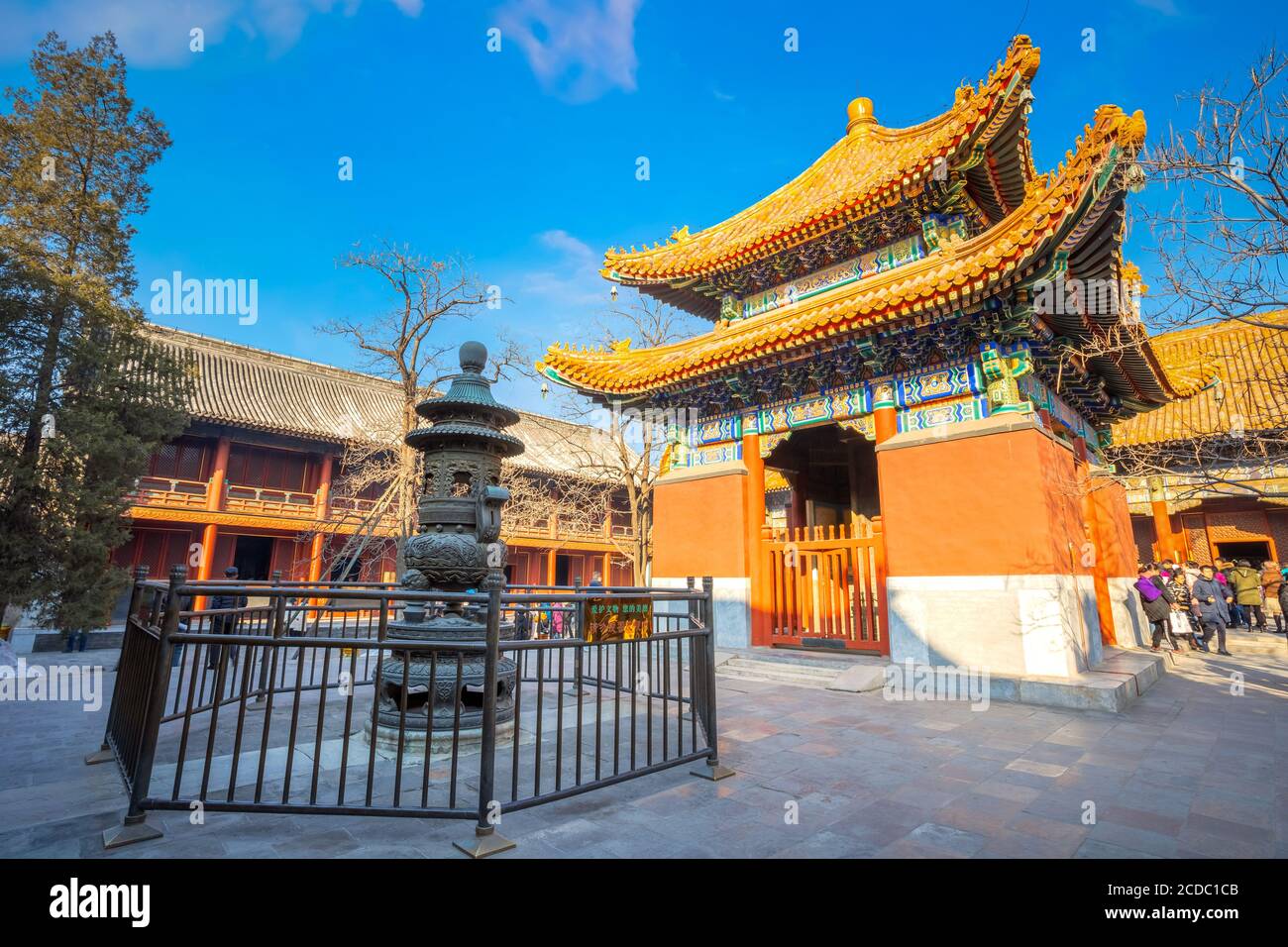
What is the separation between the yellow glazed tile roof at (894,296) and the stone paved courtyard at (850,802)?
15.3 feet

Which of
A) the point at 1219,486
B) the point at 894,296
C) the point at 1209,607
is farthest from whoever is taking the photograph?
the point at 1219,486

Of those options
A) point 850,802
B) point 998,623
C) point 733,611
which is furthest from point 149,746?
point 998,623

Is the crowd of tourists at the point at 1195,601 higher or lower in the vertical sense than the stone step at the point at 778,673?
higher

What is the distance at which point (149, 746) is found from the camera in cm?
287

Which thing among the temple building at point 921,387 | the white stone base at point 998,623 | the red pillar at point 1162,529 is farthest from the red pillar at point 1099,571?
the red pillar at point 1162,529

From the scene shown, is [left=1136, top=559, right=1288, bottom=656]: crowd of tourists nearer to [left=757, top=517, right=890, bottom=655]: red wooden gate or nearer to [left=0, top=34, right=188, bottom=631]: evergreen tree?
[left=757, top=517, right=890, bottom=655]: red wooden gate

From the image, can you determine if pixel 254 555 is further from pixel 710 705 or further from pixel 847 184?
pixel 710 705

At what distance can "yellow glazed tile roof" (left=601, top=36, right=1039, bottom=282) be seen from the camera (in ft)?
23.3

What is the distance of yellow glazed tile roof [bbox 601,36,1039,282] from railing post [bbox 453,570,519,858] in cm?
798

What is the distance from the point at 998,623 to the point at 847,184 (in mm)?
7380

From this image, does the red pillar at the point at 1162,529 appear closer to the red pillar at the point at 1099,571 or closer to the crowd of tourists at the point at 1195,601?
the crowd of tourists at the point at 1195,601

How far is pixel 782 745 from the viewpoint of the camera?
4.68 m

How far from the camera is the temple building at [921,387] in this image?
22.1ft
